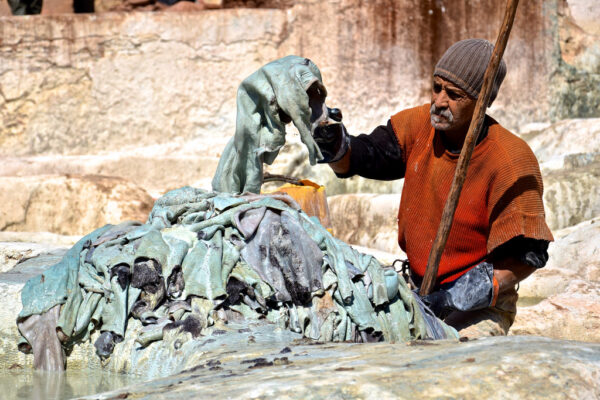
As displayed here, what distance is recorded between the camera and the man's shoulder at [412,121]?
4.26m

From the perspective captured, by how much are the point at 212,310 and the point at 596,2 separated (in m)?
10.7

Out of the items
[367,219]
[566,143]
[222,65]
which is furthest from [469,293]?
[222,65]

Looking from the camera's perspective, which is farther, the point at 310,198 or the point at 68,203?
the point at 68,203

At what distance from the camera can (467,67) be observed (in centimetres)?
384

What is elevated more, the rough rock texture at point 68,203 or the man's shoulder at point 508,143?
the man's shoulder at point 508,143

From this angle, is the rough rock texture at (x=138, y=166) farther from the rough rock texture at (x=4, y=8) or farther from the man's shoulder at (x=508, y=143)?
the man's shoulder at (x=508, y=143)

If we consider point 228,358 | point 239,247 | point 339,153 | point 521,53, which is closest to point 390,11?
point 521,53

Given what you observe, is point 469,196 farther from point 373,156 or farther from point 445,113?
point 373,156

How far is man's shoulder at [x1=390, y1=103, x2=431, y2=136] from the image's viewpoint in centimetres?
426

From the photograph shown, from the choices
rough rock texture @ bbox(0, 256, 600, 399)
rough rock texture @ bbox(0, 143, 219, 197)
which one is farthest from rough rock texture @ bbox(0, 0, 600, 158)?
rough rock texture @ bbox(0, 256, 600, 399)

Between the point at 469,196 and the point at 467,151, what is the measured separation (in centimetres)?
32

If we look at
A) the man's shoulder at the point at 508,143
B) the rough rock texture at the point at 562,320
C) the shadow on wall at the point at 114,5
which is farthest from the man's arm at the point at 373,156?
the shadow on wall at the point at 114,5

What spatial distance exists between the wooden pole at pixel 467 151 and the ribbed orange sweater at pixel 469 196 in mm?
219

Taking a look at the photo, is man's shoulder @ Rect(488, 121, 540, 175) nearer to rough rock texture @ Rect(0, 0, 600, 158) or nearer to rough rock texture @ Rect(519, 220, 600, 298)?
rough rock texture @ Rect(519, 220, 600, 298)
